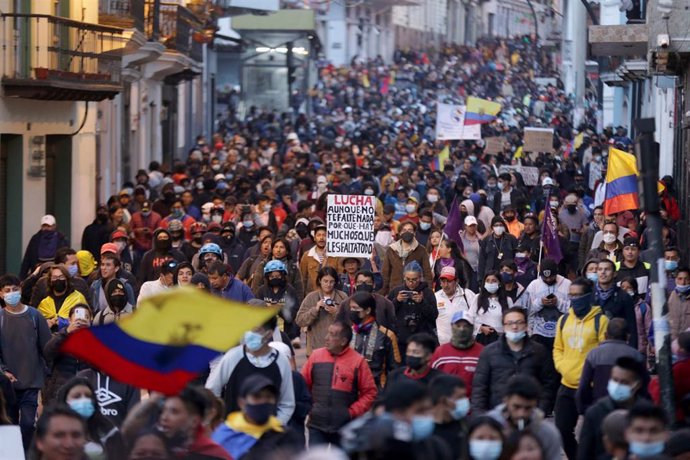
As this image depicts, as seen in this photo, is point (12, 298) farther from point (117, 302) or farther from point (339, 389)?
point (339, 389)

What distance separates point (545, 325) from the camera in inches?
561

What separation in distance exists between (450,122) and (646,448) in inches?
1081

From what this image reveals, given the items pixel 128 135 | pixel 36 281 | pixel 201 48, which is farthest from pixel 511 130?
pixel 36 281

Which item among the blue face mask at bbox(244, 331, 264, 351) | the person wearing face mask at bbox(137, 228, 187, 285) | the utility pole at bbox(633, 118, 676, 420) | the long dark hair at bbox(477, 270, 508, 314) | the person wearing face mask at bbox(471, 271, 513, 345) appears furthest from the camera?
the person wearing face mask at bbox(137, 228, 187, 285)

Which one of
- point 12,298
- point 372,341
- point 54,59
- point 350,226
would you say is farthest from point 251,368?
point 54,59

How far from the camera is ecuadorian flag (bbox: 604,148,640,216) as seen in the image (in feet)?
60.0

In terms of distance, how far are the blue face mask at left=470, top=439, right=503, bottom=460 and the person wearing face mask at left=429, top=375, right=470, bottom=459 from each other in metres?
0.45

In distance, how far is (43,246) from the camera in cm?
1953

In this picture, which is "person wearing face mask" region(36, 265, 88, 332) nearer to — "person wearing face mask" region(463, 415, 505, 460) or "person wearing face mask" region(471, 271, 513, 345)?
"person wearing face mask" region(471, 271, 513, 345)

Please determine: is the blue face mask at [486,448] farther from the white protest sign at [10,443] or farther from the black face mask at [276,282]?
the black face mask at [276,282]

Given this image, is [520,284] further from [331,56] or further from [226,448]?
[331,56]

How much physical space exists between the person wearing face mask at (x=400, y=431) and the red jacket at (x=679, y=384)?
2.67m

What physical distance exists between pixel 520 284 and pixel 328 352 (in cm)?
549

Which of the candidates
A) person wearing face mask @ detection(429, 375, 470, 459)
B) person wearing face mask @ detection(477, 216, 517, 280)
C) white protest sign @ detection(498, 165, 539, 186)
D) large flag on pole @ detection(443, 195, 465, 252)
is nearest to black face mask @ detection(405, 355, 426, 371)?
person wearing face mask @ detection(429, 375, 470, 459)
